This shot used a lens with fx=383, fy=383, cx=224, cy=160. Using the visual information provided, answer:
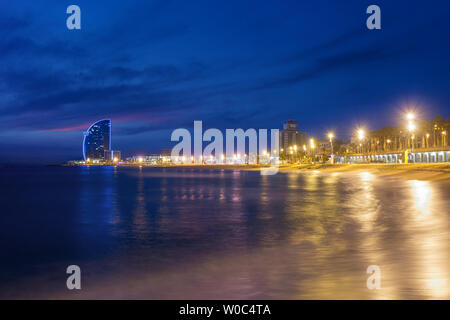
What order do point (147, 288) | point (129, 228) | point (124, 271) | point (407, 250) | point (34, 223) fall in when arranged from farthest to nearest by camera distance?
point (34, 223) → point (129, 228) → point (407, 250) → point (124, 271) → point (147, 288)

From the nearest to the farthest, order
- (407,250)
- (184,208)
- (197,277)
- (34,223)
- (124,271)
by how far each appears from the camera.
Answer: (197,277)
(124,271)
(407,250)
(34,223)
(184,208)

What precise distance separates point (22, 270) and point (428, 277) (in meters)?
9.78

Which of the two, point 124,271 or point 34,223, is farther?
point 34,223

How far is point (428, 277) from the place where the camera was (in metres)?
7.96

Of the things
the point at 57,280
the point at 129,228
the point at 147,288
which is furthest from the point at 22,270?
the point at 129,228

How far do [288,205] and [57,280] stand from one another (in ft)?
59.7

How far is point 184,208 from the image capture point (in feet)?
80.5

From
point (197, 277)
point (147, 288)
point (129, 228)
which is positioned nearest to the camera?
point (147, 288)
